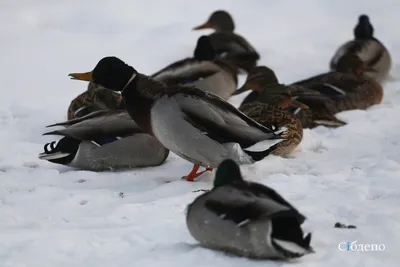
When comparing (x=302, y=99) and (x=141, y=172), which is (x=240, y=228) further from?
(x=302, y=99)

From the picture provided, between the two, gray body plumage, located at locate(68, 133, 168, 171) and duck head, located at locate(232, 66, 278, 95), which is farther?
duck head, located at locate(232, 66, 278, 95)

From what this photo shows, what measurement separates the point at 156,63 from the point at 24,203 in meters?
5.81

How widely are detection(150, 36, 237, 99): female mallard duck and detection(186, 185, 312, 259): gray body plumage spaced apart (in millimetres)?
5259

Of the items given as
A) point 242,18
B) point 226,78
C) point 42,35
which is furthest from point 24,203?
point 242,18

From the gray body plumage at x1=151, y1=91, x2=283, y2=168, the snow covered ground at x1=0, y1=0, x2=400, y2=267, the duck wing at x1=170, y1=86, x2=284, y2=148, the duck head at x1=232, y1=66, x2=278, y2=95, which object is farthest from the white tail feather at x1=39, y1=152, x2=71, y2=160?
the duck head at x1=232, y1=66, x2=278, y2=95

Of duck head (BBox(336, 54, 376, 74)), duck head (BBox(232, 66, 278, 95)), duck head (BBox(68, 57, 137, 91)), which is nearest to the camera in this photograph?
duck head (BBox(68, 57, 137, 91))

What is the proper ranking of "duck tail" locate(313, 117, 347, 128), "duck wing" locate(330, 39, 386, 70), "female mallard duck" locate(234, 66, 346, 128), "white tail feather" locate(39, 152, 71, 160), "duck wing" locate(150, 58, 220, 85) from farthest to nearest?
"duck wing" locate(330, 39, 386, 70) < "duck wing" locate(150, 58, 220, 85) < "duck tail" locate(313, 117, 347, 128) < "female mallard duck" locate(234, 66, 346, 128) < "white tail feather" locate(39, 152, 71, 160)

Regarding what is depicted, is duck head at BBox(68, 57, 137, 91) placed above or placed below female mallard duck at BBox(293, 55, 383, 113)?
above

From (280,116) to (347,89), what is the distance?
231 centimetres

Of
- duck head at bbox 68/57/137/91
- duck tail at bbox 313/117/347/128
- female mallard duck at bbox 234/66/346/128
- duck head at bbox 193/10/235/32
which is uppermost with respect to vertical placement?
duck head at bbox 68/57/137/91

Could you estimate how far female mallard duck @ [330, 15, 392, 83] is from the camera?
11094 mm

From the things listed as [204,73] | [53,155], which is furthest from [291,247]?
[204,73]

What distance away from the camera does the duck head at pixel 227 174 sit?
449cm

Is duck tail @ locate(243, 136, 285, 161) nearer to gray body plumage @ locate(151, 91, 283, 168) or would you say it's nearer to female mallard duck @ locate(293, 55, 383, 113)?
gray body plumage @ locate(151, 91, 283, 168)
